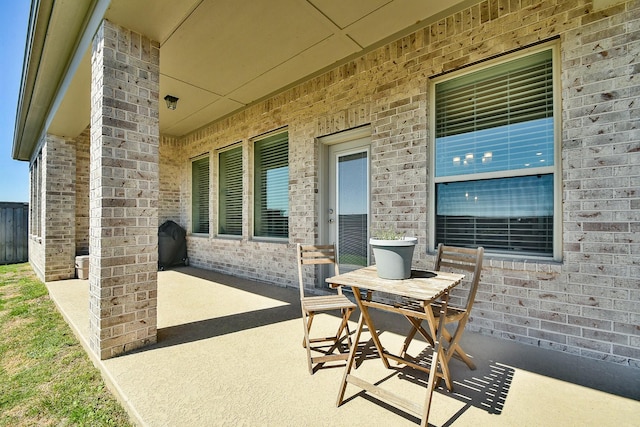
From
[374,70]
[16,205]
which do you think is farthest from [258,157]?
[16,205]

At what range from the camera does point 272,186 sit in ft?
16.9

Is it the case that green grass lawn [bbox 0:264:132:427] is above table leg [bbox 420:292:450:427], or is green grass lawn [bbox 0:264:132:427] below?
below

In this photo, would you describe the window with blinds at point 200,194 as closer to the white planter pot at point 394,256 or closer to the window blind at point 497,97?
the window blind at point 497,97

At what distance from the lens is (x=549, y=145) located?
100 inches

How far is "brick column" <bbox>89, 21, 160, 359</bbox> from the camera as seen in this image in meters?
2.34

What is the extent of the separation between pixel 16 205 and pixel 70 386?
1016cm

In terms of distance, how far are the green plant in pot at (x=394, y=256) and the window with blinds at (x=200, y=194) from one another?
5597 mm

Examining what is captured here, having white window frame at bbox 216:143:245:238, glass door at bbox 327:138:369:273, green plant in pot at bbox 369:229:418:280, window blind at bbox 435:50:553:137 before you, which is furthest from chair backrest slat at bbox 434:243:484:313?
white window frame at bbox 216:143:245:238

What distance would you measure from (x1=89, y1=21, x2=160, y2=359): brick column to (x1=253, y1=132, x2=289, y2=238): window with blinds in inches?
97.0

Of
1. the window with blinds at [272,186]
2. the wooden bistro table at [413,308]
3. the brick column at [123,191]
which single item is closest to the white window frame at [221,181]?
the window with blinds at [272,186]

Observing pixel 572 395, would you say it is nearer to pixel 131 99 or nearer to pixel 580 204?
pixel 580 204

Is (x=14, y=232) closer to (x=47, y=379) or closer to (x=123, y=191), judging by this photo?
(x=47, y=379)

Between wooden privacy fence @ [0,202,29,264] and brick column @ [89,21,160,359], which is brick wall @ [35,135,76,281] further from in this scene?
wooden privacy fence @ [0,202,29,264]

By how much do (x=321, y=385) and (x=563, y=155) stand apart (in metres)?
2.66
